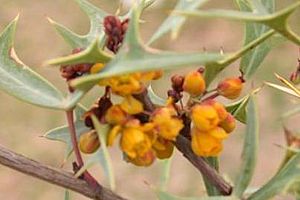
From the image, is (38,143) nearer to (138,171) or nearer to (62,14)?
(138,171)

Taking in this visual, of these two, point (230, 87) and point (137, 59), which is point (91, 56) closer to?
point (137, 59)

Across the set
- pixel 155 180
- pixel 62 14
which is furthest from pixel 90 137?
pixel 62 14

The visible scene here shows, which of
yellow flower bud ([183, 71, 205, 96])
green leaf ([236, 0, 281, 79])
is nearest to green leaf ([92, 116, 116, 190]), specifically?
yellow flower bud ([183, 71, 205, 96])

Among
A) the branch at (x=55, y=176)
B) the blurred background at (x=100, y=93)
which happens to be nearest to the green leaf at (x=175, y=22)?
the branch at (x=55, y=176)

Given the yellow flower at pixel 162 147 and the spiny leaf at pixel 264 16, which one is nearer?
the spiny leaf at pixel 264 16

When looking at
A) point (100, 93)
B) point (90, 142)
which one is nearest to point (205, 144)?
point (90, 142)

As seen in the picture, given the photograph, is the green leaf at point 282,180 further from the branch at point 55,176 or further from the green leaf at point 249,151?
the branch at point 55,176
